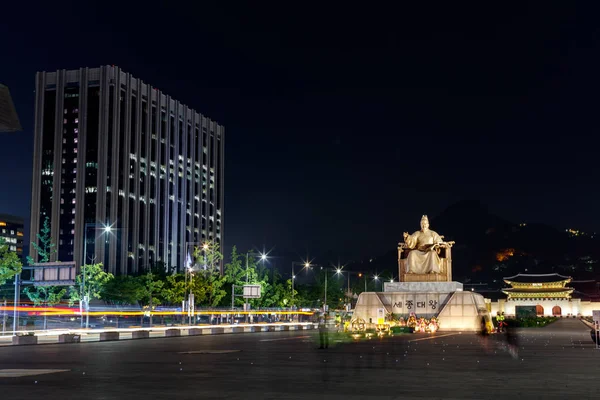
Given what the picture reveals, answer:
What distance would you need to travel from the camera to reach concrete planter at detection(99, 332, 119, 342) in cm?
3618

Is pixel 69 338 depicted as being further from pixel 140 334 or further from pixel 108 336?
pixel 140 334

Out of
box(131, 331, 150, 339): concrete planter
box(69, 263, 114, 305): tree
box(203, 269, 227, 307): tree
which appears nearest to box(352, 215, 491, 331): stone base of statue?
box(131, 331, 150, 339): concrete planter

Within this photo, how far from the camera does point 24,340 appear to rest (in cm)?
3300

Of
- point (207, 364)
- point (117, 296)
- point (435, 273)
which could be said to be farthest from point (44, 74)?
point (207, 364)

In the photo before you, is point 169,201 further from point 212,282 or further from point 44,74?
point 212,282

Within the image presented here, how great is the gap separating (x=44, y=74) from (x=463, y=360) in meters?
119

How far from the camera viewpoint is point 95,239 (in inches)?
4680

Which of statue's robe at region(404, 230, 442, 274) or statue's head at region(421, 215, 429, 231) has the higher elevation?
statue's head at region(421, 215, 429, 231)

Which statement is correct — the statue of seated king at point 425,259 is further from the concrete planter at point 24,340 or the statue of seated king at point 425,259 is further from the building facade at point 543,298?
the building facade at point 543,298

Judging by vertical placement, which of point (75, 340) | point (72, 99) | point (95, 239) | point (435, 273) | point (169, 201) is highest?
point (72, 99)

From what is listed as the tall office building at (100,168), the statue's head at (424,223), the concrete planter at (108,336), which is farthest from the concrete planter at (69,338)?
the tall office building at (100,168)

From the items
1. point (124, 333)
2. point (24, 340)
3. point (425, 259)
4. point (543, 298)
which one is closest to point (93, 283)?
point (124, 333)

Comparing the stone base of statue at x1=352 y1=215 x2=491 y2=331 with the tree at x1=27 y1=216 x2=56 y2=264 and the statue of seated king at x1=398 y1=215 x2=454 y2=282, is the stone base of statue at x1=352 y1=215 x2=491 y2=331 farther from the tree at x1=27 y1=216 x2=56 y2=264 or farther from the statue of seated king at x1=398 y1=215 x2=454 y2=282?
the tree at x1=27 y1=216 x2=56 y2=264

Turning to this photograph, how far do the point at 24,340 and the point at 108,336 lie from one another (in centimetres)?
505
